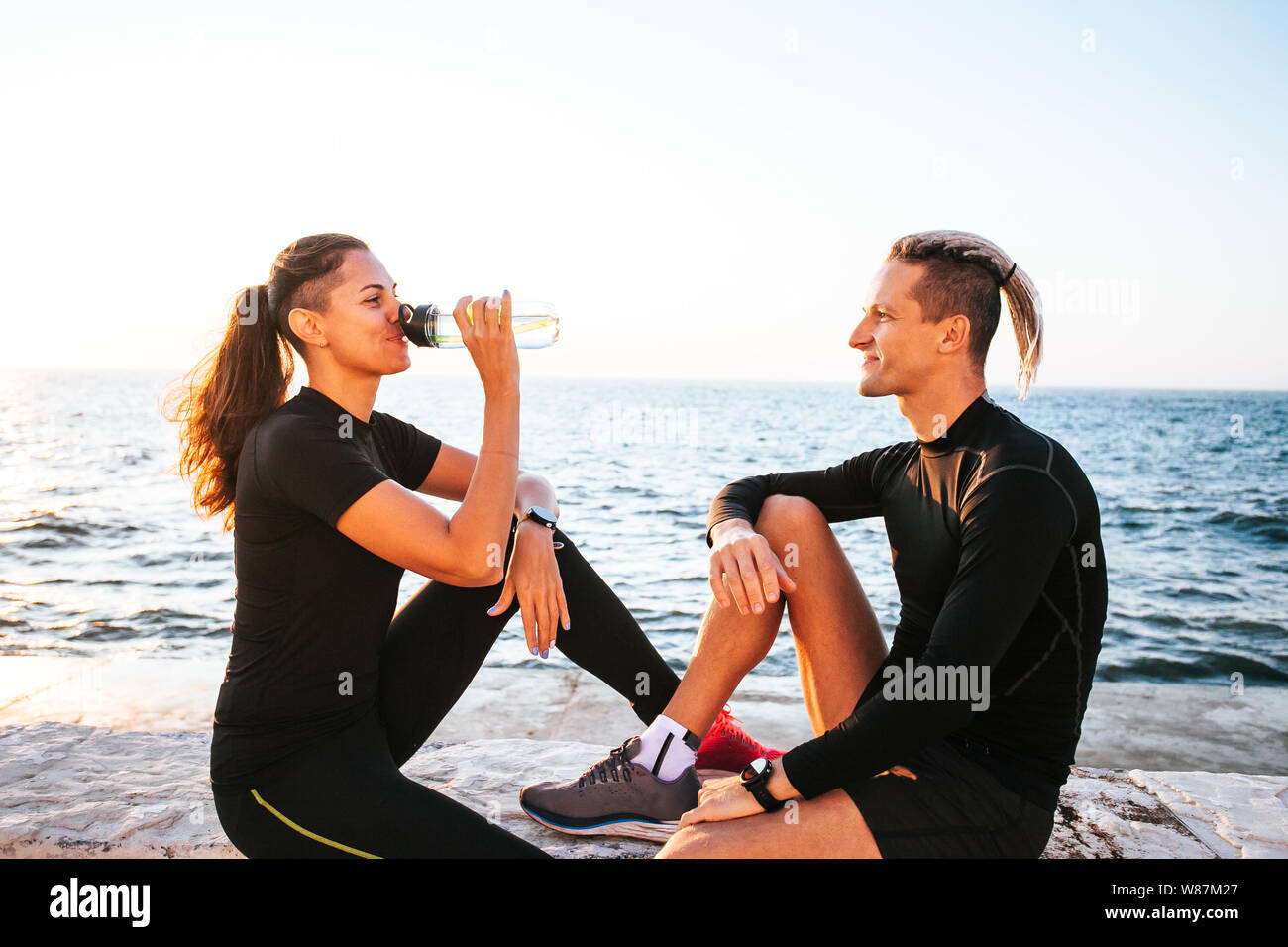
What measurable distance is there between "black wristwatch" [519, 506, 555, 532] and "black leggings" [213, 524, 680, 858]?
112 mm

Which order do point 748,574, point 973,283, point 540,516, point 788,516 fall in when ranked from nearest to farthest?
point 748,574
point 973,283
point 788,516
point 540,516

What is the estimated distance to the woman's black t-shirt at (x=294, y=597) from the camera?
6.98 ft

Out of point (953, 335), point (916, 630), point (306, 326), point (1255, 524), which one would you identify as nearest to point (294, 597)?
point (306, 326)

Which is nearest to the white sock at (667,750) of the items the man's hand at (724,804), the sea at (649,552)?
the man's hand at (724,804)

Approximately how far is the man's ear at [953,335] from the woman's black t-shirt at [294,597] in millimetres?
1480

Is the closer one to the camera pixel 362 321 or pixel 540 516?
pixel 362 321

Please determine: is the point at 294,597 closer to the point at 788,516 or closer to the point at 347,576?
the point at 347,576

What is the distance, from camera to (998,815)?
2016 mm

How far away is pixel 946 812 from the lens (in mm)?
1979

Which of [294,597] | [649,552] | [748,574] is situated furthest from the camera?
[649,552]

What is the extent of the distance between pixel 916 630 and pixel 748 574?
1.52 feet
